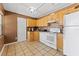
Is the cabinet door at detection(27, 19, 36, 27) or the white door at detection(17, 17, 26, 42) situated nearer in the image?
the white door at detection(17, 17, 26, 42)

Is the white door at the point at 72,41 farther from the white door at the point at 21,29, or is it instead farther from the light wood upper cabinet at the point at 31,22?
the light wood upper cabinet at the point at 31,22

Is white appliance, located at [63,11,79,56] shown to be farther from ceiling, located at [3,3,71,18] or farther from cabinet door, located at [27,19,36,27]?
cabinet door, located at [27,19,36,27]

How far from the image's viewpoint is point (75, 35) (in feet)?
8.50

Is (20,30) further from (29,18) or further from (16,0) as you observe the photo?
(16,0)

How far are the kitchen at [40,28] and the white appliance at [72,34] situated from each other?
0.84 feet

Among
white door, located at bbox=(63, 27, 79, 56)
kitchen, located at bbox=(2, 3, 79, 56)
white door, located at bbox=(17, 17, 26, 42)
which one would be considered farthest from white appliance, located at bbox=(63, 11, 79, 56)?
white door, located at bbox=(17, 17, 26, 42)

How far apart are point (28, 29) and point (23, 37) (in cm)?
75

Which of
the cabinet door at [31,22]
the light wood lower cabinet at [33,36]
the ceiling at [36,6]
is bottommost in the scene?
the light wood lower cabinet at [33,36]

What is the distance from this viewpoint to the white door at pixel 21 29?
22.6 feet

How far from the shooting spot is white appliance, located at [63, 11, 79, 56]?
2543mm

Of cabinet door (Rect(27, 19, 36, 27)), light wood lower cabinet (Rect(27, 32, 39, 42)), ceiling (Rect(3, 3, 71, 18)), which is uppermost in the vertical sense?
ceiling (Rect(3, 3, 71, 18))

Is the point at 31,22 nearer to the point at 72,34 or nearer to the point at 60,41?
the point at 60,41

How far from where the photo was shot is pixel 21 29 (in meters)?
7.18

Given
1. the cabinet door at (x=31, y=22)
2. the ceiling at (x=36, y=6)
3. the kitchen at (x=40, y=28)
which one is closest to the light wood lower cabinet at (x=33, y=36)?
the kitchen at (x=40, y=28)
